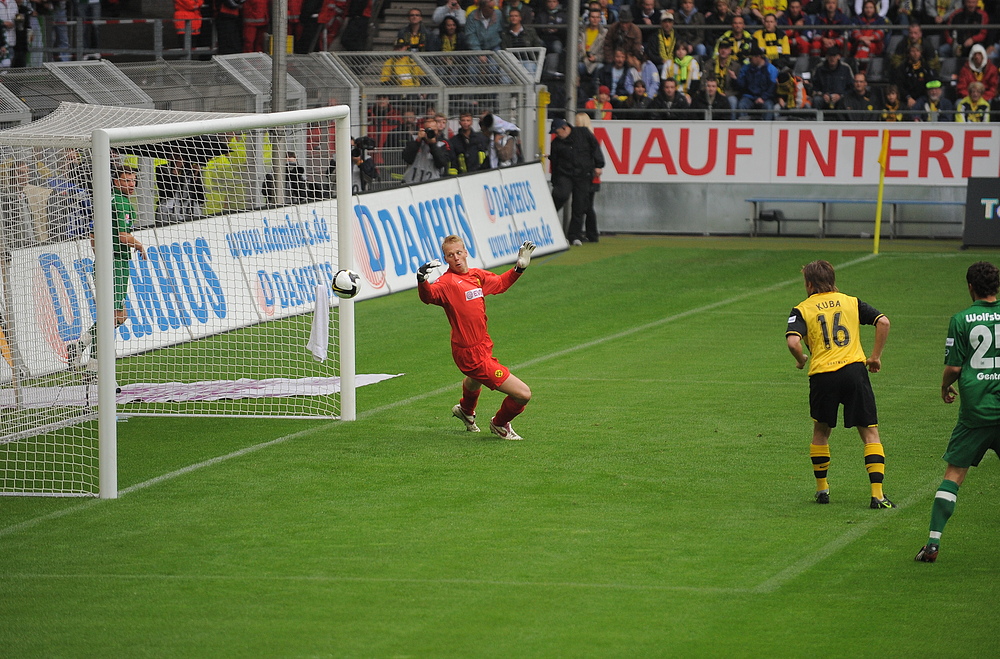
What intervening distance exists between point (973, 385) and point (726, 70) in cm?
2041

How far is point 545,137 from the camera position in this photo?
2694cm

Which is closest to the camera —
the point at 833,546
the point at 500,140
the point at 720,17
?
the point at 833,546

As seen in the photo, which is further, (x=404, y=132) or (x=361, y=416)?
(x=404, y=132)

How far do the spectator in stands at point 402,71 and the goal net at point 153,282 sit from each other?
5.31 meters

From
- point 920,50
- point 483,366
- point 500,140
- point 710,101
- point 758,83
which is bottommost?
point 483,366

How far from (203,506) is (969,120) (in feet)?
68.0

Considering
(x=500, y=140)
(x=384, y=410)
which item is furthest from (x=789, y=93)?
(x=384, y=410)

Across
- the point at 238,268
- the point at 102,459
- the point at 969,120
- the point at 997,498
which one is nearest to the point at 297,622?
the point at 102,459

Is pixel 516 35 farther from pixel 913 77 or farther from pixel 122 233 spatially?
pixel 122 233

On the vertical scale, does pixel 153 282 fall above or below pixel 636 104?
below

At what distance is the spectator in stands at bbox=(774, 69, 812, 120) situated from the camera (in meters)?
26.8

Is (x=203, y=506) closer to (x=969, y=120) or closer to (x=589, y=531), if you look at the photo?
(x=589, y=531)

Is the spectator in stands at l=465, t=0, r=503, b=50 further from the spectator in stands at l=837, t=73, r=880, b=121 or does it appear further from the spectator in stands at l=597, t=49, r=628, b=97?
the spectator in stands at l=837, t=73, r=880, b=121

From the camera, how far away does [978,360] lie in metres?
7.75
